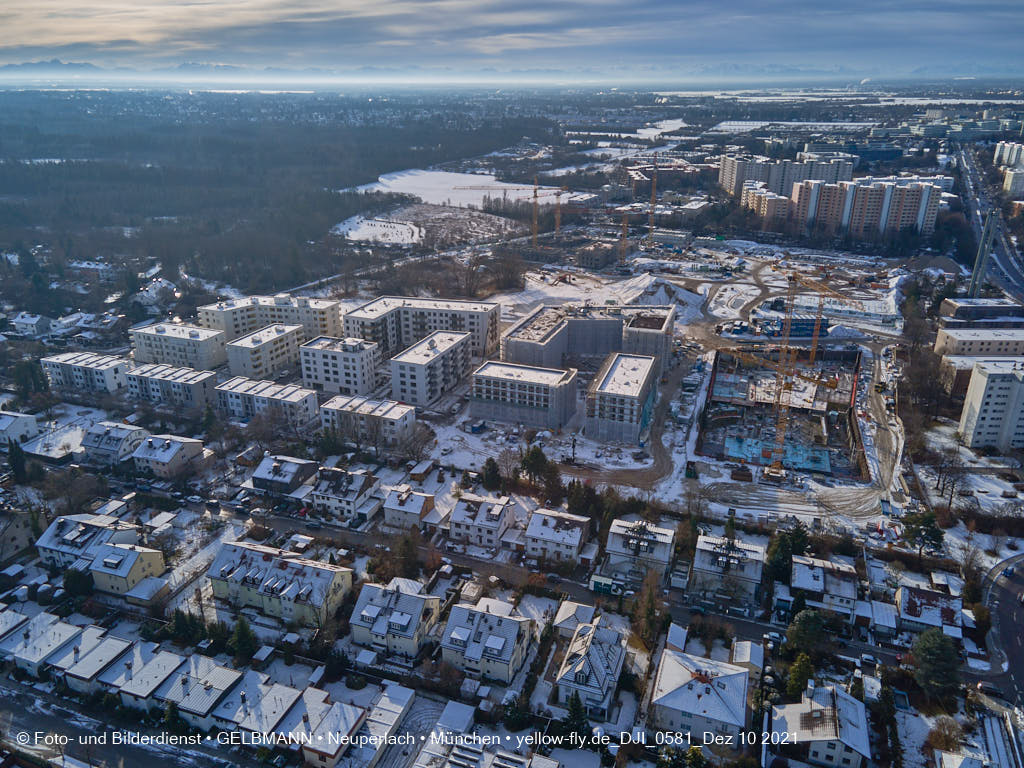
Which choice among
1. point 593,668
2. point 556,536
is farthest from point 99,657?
point 556,536

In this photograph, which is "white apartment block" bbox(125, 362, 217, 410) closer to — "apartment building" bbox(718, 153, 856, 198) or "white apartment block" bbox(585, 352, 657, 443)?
"white apartment block" bbox(585, 352, 657, 443)

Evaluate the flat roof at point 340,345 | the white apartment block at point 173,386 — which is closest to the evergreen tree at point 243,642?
the white apartment block at point 173,386

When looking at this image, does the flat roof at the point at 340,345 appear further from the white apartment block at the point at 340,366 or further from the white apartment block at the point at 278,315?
the white apartment block at the point at 278,315

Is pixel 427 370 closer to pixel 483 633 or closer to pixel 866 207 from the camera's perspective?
pixel 483 633

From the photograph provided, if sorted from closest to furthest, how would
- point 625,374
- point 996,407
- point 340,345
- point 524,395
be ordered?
point 996,407 → point 524,395 → point 625,374 → point 340,345

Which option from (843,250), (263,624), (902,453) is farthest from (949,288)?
(263,624)

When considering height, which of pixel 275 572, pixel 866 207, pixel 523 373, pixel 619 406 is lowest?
pixel 275 572
